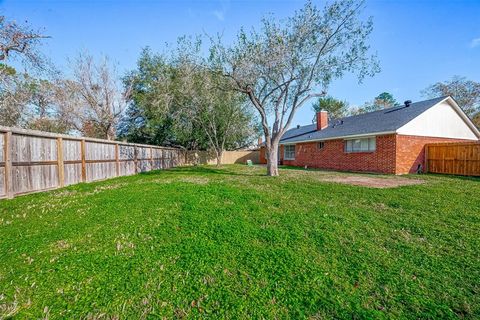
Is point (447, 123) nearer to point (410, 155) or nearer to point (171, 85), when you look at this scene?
point (410, 155)

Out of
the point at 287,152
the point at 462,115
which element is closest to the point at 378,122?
the point at 462,115

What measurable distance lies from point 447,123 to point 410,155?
4.07 meters

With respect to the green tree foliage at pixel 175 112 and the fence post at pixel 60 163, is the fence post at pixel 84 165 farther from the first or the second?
the green tree foliage at pixel 175 112

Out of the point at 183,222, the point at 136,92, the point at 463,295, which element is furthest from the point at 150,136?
the point at 463,295

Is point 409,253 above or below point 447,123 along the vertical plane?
below

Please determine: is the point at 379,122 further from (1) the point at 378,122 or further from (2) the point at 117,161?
(2) the point at 117,161

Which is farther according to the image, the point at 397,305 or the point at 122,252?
the point at 122,252

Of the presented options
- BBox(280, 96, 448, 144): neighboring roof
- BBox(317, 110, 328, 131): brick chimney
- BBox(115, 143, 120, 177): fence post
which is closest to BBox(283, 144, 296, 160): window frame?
BBox(280, 96, 448, 144): neighboring roof

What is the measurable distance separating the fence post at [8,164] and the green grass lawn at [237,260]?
0.55 m

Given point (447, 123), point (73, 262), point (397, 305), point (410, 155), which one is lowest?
point (397, 305)

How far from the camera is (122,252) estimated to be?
9.68 feet

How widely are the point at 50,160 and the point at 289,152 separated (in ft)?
56.0

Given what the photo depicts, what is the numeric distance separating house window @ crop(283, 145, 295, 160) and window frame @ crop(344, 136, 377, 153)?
18.6 feet

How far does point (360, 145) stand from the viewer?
533 inches
